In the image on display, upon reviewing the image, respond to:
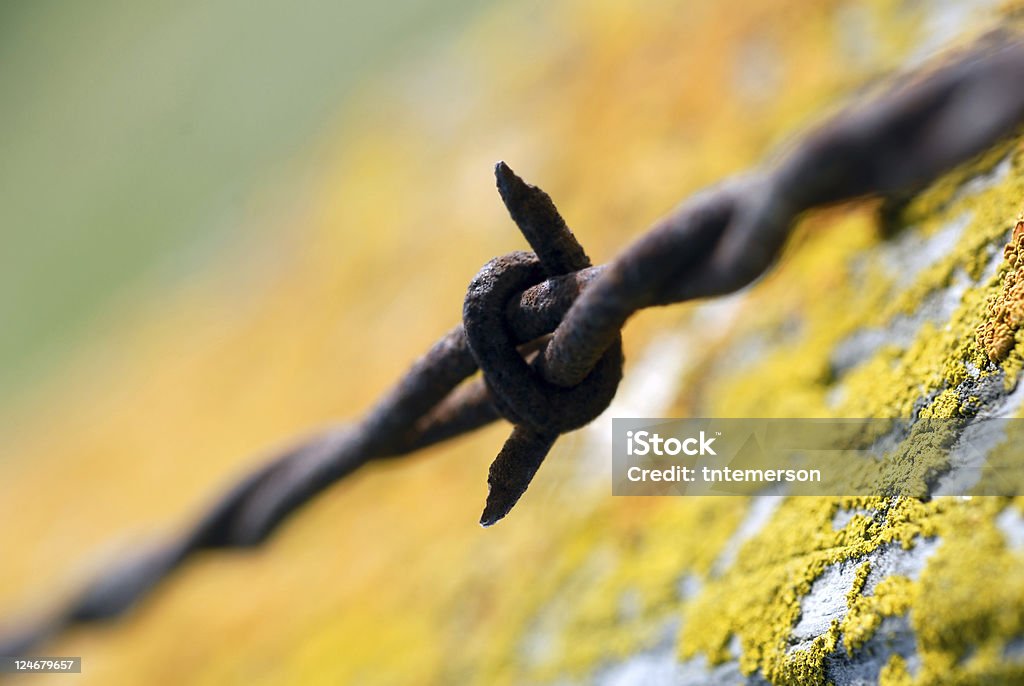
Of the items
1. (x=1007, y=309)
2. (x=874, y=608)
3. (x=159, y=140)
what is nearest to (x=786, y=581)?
(x=874, y=608)

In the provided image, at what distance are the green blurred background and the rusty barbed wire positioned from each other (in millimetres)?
3561

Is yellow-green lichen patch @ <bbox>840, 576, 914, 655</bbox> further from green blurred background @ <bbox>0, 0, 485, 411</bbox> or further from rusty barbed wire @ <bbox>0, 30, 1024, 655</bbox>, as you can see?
green blurred background @ <bbox>0, 0, 485, 411</bbox>

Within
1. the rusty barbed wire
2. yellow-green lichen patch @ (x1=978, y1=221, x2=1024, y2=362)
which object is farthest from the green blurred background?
yellow-green lichen patch @ (x1=978, y1=221, x2=1024, y2=362)

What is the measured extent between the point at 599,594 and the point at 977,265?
65 centimetres

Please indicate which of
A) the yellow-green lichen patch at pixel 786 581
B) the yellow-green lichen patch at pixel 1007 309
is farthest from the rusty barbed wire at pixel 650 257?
the yellow-green lichen patch at pixel 786 581

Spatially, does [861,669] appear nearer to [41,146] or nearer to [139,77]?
[139,77]

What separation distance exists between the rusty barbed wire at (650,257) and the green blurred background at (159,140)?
140 inches

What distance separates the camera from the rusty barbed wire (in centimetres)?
71

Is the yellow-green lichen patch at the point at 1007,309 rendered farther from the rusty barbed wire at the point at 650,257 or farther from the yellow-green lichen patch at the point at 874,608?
the yellow-green lichen patch at the point at 874,608

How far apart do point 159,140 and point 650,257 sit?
574cm

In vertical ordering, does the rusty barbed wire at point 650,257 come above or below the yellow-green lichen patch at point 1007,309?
Answer: above

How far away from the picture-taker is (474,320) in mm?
779

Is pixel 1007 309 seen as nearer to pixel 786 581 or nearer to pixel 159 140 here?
pixel 786 581

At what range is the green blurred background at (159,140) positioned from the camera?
467cm
